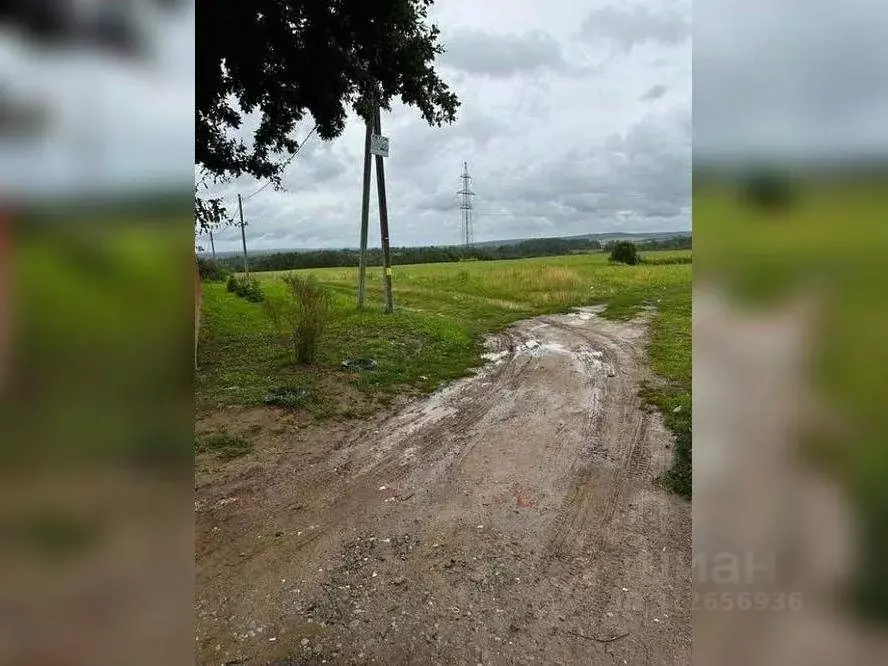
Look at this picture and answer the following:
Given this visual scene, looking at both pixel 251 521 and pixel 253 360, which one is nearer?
pixel 251 521

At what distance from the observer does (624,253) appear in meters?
38.3

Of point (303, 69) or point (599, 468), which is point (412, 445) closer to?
point (599, 468)

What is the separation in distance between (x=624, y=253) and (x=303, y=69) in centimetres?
3555

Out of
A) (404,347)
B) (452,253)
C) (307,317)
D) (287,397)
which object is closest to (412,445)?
(287,397)

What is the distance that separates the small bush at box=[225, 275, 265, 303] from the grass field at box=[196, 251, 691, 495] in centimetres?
61

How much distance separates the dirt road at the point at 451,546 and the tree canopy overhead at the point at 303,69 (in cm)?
329

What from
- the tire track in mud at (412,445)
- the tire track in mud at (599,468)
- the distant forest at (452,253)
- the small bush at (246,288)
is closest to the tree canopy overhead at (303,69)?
the tire track in mud at (412,445)
